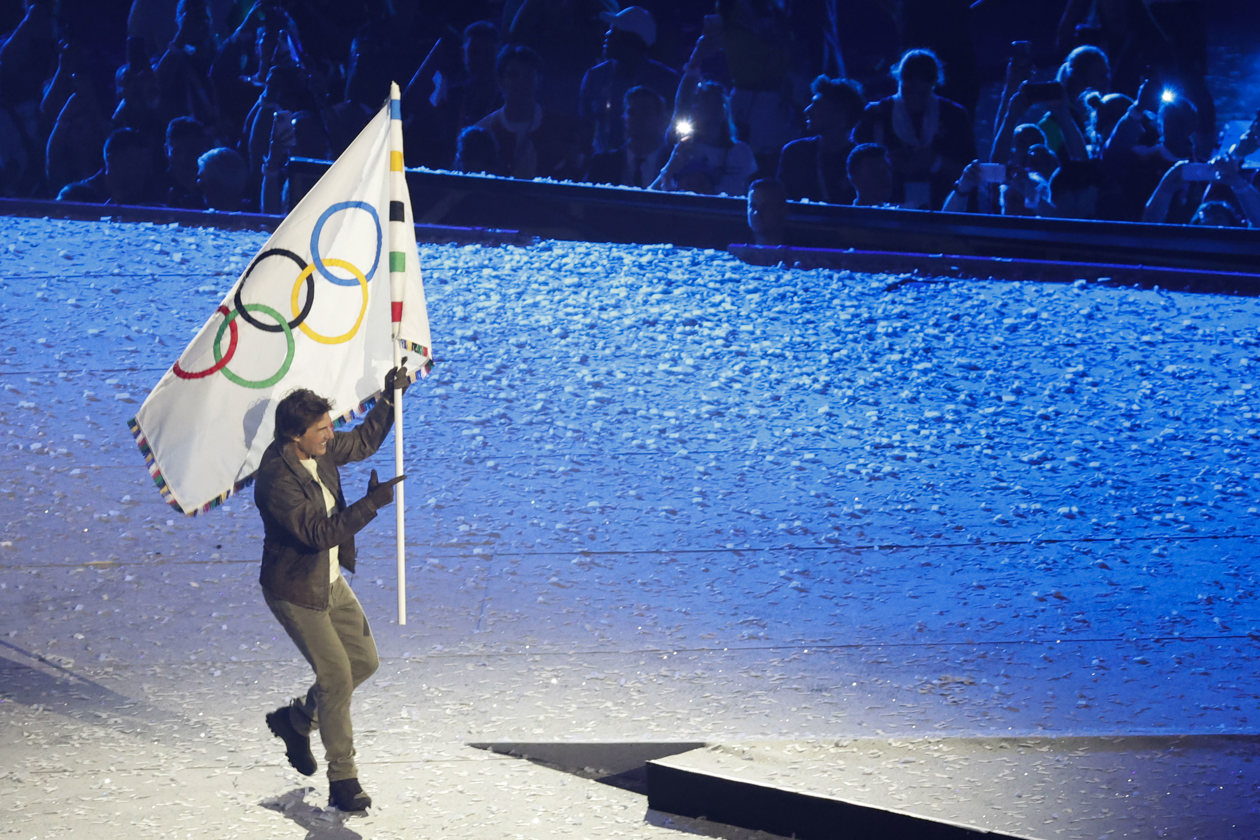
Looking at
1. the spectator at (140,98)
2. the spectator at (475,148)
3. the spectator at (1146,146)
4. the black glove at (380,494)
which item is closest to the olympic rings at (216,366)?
the black glove at (380,494)

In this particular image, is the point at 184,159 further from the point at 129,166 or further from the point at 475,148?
the point at 475,148

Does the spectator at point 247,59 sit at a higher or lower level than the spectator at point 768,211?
higher

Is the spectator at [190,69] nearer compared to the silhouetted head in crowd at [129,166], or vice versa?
the spectator at [190,69]

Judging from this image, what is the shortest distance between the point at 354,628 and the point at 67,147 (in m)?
10.4

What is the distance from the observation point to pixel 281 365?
15.4 ft

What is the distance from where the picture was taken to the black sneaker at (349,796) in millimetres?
4414

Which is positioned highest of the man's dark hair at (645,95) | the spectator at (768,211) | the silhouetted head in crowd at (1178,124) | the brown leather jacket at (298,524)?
the man's dark hair at (645,95)

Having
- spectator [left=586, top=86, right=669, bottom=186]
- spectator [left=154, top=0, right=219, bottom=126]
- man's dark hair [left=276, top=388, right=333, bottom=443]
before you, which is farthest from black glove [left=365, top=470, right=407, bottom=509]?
spectator [left=154, top=0, right=219, bottom=126]

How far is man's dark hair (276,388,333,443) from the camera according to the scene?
435 centimetres

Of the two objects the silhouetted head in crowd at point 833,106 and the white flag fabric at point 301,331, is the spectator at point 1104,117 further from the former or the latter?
the white flag fabric at point 301,331

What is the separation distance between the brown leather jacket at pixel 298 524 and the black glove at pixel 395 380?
1.02 feet

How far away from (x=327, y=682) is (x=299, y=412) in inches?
34.8

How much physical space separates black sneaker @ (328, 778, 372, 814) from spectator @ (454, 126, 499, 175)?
8.77 m

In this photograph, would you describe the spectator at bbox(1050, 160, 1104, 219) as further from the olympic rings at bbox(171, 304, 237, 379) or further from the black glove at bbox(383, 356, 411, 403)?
the olympic rings at bbox(171, 304, 237, 379)
